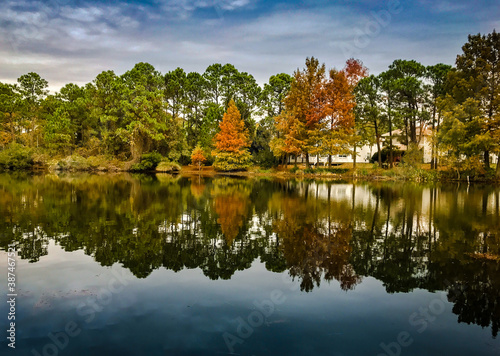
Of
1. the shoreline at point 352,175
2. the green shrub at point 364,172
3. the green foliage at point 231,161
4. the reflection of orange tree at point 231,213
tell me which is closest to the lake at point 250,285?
the reflection of orange tree at point 231,213

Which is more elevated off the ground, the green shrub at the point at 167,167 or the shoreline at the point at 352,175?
the green shrub at the point at 167,167

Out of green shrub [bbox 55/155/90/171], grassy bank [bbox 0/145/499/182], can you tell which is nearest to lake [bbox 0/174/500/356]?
grassy bank [bbox 0/145/499/182]

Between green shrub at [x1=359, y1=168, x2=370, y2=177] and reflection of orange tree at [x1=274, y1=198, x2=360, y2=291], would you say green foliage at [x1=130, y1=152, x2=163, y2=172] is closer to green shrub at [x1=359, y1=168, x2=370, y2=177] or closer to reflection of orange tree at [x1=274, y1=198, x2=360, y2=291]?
green shrub at [x1=359, y1=168, x2=370, y2=177]

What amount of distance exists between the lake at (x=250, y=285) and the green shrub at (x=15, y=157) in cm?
5161

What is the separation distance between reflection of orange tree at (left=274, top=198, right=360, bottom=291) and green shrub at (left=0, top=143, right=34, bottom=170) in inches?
2258

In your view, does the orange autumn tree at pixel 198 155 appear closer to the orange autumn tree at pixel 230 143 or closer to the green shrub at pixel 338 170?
the orange autumn tree at pixel 230 143

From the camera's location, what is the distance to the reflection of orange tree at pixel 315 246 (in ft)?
29.9

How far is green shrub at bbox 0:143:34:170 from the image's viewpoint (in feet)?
194

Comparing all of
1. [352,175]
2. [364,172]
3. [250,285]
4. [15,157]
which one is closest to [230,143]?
[352,175]

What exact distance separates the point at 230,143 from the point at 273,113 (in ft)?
50.3

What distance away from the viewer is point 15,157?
59688 millimetres

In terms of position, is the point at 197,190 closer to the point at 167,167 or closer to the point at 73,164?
the point at 167,167

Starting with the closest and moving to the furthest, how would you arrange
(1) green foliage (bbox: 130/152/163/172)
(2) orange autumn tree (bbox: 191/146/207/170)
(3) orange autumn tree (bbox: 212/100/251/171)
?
(3) orange autumn tree (bbox: 212/100/251/171) → (1) green foliage (bbox: 130/152/163/172) → (2) orange autumn tree (bbox: 191/146/207/170)

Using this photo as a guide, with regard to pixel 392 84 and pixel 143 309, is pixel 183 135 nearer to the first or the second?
pixel 392 84
